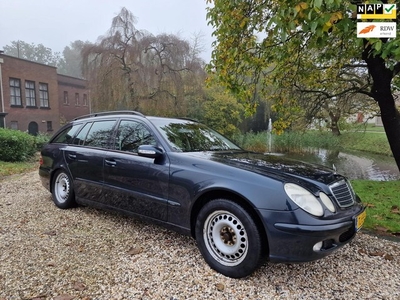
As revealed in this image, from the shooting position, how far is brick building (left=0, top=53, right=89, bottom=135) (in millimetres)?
21188

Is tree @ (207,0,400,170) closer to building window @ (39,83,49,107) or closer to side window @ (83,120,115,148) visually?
side window @ (83,120,115,148)

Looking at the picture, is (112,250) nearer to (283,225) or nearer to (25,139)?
(283,225)

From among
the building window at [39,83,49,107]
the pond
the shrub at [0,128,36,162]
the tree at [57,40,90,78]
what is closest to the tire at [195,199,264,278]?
the pond

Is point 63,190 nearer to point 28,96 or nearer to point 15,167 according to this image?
point 15,167

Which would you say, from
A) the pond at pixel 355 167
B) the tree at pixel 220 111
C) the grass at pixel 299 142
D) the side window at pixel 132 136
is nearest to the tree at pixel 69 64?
the tree at pixel 220 111

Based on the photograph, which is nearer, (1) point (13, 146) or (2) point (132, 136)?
(2) point (132, 136)

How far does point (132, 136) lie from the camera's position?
3.77 meters

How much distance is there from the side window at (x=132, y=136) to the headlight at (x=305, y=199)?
174 cm

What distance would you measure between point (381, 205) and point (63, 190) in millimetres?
5592

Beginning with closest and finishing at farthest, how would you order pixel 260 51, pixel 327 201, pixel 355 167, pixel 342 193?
pixel 327 201, pixel 342 193, pixel 260 51, pixel 355 167

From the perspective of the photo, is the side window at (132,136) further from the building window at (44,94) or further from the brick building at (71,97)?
the brick building at (71,97)

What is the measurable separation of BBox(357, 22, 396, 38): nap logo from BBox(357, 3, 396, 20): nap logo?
0.31 ft

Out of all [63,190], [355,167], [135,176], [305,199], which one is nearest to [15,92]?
[63,190]

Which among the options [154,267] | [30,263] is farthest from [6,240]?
[154,267]
